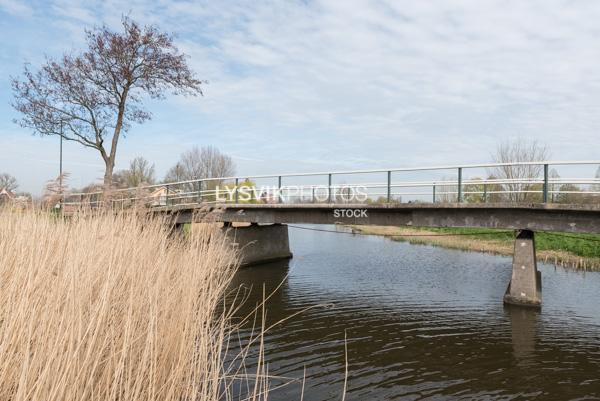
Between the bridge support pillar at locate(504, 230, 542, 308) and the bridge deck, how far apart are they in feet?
2.08

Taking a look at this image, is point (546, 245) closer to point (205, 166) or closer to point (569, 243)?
point (569, 243)

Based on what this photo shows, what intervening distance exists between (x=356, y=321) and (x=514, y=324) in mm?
3764

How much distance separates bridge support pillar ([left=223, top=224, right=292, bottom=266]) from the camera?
63.7ft

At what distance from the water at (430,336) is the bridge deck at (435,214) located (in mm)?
Result: 2251

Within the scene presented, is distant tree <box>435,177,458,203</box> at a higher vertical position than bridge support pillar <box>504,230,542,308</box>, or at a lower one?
higher

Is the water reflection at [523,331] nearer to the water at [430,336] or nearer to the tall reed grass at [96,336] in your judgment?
the water at [430,336]

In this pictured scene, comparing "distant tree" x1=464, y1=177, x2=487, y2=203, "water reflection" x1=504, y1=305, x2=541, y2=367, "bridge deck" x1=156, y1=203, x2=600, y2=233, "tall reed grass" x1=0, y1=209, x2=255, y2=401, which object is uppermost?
"distant tree" x1=464, y1=177, x2=487, y2=203

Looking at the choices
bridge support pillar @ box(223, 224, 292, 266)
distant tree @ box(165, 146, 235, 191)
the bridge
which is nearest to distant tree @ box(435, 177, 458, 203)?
the bridge

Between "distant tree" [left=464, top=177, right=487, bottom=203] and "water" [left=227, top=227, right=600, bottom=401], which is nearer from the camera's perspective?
"water" [left=227, top=227, right=600, bottom=401]

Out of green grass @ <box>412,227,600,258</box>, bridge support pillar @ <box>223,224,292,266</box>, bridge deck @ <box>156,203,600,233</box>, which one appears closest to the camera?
bridge deck @ <box>156,203,600,233</box>

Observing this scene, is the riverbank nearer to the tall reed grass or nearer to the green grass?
the green grass

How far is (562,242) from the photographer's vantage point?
22453mm

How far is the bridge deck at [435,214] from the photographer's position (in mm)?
10750

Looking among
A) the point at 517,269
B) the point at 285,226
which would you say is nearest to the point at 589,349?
the point at 517,269
